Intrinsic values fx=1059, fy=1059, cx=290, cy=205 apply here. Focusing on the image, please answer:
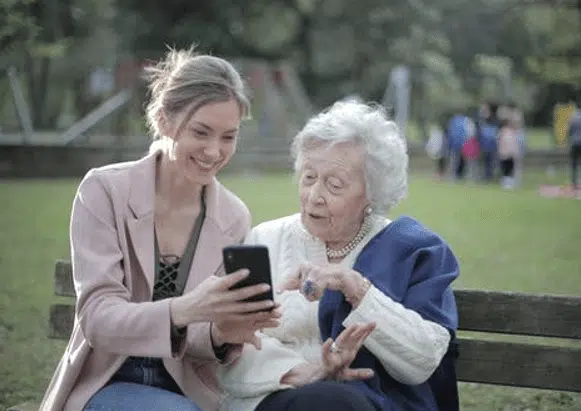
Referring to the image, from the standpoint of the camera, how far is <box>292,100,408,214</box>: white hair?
3.57m

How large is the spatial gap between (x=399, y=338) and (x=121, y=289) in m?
0.88

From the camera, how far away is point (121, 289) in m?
3.34

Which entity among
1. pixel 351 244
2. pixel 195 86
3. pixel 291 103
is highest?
pixel 195 86

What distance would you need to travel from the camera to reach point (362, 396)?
321 centimetres

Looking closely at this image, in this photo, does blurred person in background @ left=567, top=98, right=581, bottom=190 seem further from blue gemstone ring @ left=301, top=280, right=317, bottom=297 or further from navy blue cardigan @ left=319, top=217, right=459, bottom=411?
blue gemstone ring @ left=301, top=280, right=317, bottom=297

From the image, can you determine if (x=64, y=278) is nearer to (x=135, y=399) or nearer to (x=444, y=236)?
(x=135, y=399)

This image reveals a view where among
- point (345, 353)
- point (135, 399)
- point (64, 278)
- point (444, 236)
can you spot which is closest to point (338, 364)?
point (345, 353)

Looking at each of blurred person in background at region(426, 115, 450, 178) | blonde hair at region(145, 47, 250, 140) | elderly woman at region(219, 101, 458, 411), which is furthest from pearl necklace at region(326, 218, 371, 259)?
blurred person in background at region(426, 115, 450, 178)

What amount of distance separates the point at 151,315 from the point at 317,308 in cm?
60

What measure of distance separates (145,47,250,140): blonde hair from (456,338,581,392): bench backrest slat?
4.08 ft

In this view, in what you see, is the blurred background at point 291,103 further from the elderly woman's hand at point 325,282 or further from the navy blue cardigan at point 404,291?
the elderly woman's hand at point 325,282

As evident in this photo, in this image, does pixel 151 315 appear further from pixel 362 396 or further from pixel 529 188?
pixel 529 188

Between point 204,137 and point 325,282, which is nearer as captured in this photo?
point 325,282

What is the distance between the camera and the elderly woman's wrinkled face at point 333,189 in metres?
3.56
